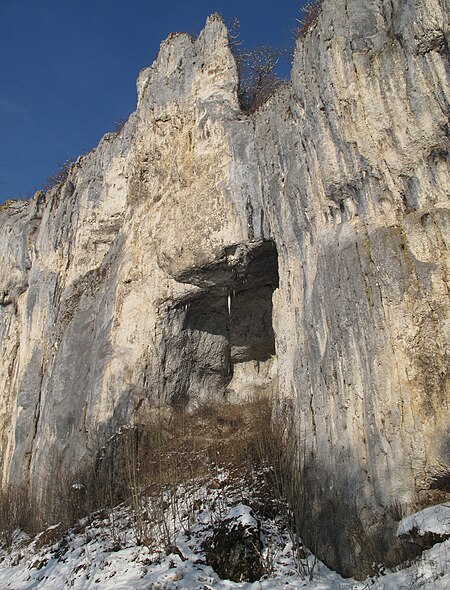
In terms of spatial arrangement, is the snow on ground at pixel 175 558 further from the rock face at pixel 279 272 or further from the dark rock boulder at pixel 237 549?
the rock face at pixel 279 272

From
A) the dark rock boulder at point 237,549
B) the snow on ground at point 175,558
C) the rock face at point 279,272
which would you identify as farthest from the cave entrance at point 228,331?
the dark rock boulder at point 237,549

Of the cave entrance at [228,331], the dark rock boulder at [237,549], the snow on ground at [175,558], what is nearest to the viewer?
the snow on ground at [175,558]

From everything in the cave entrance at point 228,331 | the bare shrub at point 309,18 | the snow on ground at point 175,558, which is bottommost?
the snow on ground at point 175,558

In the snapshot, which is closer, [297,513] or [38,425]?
[297,513]

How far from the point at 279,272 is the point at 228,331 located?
8.81ft

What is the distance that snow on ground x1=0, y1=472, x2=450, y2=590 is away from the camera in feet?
20.1

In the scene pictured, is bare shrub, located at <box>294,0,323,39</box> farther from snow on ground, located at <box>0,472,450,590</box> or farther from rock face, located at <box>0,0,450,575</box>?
snow on ground, located at <box>0,472,450,590</box>

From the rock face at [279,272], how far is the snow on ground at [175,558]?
46 cm

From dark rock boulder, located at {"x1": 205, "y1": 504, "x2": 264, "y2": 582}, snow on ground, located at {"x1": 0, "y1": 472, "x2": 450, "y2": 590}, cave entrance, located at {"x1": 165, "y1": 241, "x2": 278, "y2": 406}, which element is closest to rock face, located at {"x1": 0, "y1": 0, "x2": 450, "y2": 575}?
cave entrance, located at {"x1": 165, "y1": 241, "x2": 278, "y2": 406}

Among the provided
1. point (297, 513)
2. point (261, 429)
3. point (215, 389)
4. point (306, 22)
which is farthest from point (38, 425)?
point (306, 22)

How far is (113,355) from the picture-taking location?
11422 mm

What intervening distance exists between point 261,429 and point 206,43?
888 centimetres

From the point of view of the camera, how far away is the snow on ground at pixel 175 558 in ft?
20.1

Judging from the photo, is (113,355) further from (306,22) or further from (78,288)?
(306,22)
